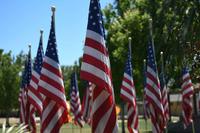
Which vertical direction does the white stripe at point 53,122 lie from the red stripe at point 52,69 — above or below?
below

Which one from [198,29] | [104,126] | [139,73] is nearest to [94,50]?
[104,126]

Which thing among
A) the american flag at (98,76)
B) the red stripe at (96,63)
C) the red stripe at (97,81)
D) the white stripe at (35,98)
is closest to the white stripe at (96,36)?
the american flag at (98,76)

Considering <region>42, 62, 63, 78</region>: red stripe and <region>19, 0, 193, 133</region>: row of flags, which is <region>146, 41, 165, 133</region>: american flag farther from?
<region>42, 62, 63, 78</region>: red stripe

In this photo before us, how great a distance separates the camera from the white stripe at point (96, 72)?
9484mm

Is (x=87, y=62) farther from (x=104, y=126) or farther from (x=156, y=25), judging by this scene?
(x=156, y=25)

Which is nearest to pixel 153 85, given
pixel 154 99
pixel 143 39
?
pixel 154 99

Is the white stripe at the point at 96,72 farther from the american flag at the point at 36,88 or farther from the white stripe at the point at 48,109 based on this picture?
the american flag at the point at 36,88

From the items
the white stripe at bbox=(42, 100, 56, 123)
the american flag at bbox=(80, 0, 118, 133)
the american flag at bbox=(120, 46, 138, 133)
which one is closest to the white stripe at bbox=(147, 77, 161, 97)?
the american flag at bbox=(120, 46, 138, 133)

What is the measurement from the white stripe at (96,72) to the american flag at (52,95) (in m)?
1.89

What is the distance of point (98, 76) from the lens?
9469 millimetres

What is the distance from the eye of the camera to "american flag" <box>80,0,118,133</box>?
9.40 metres

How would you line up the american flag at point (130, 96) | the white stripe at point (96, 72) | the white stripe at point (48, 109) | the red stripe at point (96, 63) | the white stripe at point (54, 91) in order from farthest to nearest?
the american flag at point (130, 96) → the white stripe at point (54, 91) → the white stripe at point (48, 109) → the red stripe at point (96, 63) → the white stripe at point (96, 72)

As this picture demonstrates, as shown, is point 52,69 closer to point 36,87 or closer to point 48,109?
point 48,109

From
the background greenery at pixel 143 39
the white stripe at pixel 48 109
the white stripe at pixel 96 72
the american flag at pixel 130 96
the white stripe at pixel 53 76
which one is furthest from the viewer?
the american flag at pixel 130 96
